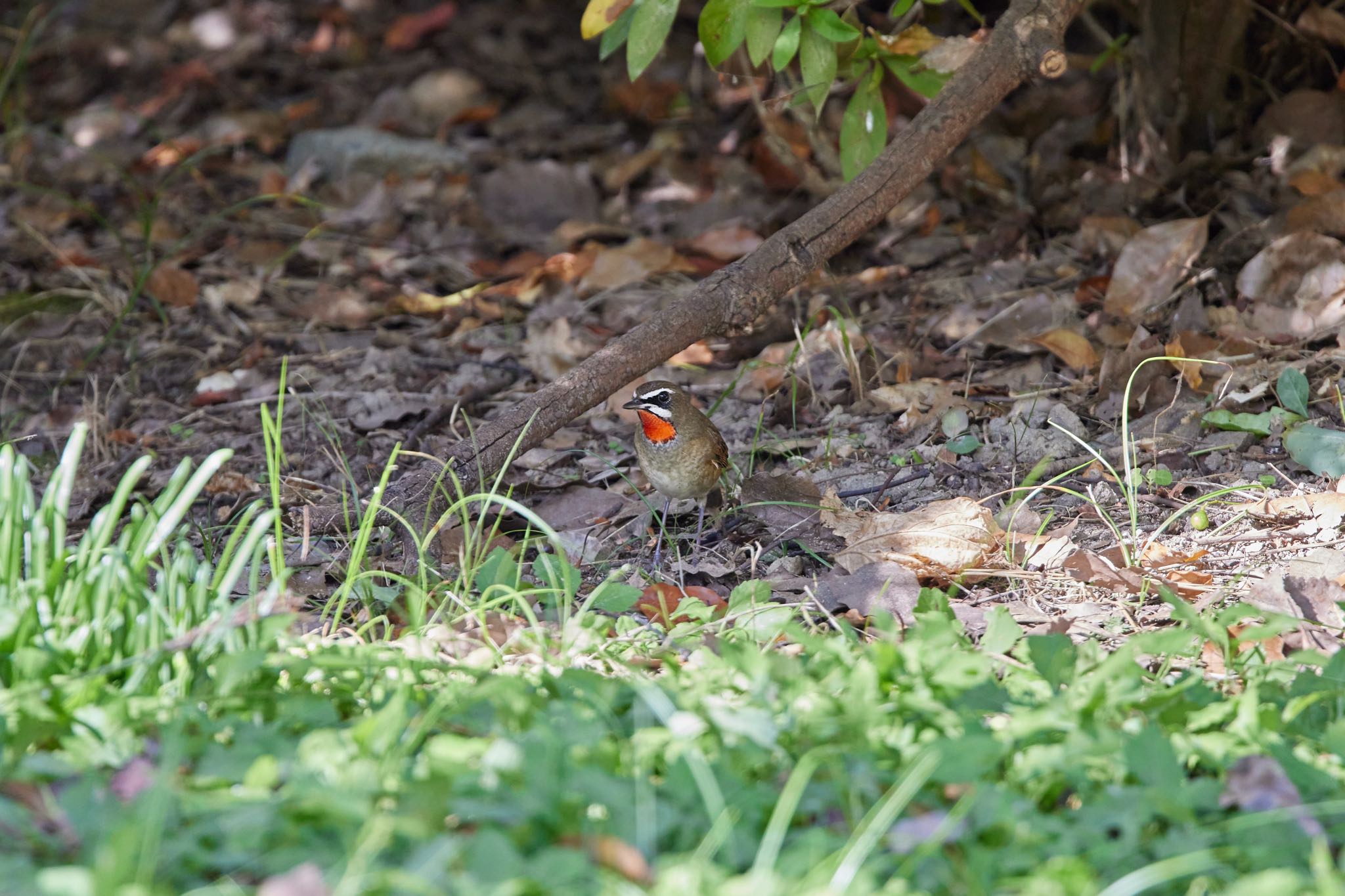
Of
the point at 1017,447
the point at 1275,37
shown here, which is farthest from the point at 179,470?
the point at 1275,37

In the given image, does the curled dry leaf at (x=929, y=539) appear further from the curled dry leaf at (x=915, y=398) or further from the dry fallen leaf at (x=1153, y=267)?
the dry fallen leaf at (x=1153, y=267)

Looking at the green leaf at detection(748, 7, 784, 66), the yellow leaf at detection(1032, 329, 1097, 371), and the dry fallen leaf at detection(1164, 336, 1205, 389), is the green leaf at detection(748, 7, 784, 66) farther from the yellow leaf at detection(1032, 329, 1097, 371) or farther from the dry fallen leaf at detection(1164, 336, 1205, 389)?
the dry fallen leaf at detection(1164, 336, 1205, 389)

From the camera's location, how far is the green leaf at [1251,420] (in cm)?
489

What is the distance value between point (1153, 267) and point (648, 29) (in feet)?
9.43

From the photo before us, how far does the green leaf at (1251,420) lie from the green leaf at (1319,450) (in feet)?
0.72

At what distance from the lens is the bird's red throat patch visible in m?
4.84

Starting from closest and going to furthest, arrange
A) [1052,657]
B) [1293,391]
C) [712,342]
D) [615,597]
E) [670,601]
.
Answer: [1052,657] < [615,597] < [670,601] < [1293,391] < [712,342]

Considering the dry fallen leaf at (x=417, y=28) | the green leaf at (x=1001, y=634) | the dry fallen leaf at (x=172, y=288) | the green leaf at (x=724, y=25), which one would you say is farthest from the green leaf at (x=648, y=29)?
the dry fallen leaf at (x=417, y=28)

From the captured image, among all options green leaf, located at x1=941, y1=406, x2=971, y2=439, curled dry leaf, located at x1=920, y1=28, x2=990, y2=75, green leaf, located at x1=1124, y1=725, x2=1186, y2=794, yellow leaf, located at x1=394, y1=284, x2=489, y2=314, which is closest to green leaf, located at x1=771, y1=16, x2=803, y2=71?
green leaf, located at x1=941, y1=406, x2=971, y2=439

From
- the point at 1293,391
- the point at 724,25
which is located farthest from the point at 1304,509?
the point at 724,25

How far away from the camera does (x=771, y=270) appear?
4707 millimetres

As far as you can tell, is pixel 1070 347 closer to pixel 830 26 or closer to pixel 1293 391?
pixel 1293 391

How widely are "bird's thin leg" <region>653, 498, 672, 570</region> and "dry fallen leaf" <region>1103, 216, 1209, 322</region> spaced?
2377 millimetres

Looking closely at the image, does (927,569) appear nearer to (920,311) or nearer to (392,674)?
(392,674)
